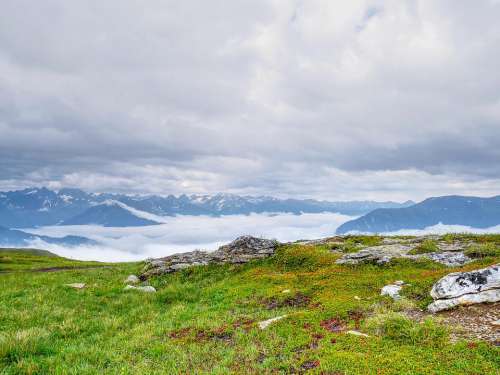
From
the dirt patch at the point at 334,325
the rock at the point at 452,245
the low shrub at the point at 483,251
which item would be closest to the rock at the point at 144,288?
the dirt patch at the point at 334,325

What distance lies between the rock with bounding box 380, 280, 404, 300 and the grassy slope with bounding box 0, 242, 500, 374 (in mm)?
520

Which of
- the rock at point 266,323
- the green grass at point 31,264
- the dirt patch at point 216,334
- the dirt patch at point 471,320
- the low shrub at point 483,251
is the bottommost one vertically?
the green grass at point 31,264

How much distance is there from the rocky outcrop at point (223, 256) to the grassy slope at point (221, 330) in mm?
3601

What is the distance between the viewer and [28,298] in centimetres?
2139

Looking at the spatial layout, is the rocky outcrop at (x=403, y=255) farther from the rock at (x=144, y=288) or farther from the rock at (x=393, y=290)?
the rock at (x=144, y=288)

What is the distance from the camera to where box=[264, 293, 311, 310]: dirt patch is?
59.5 ft

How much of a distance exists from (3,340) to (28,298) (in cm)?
1029

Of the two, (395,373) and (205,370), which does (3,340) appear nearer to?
(205,370)

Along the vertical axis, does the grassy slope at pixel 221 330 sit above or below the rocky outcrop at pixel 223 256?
below

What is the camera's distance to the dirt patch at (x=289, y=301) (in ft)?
59.5

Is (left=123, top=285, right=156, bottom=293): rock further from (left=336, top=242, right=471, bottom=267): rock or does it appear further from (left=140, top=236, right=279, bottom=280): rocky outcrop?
(left=336, top=242, right=471, bottom=267): rock

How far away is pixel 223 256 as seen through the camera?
108 ft

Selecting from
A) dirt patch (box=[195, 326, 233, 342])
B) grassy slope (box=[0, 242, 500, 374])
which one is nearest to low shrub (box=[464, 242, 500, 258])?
grassy slope (box=[0, 242, 500, 374])

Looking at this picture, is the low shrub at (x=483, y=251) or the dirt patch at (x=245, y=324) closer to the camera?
the dirt patch at (x=245, y=324)
